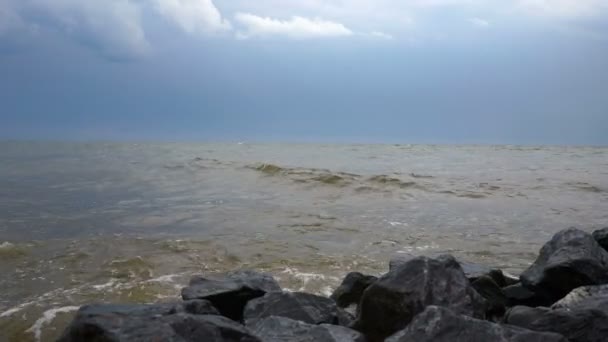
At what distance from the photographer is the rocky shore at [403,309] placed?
300 centimetres

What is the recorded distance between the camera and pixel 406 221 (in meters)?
10.4

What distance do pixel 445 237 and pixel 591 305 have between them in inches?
205

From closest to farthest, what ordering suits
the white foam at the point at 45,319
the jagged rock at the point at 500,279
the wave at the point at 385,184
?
the white foam at the point at 45,319, the jagged rock at the point at 500,279, the wave at the point at 385,184

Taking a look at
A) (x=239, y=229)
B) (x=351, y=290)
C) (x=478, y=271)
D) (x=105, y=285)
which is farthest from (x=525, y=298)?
(x=239, y=229)

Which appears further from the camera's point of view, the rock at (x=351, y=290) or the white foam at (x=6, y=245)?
the white foam at (x=6, y=245)

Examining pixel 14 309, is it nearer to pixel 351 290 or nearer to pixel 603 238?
pixel 351 290

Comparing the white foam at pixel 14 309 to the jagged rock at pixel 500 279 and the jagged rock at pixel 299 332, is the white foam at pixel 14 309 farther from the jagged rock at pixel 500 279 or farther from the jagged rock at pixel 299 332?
the jagged rock at pixel 500 279

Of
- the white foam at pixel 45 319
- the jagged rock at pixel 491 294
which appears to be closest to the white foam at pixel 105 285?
the white foam at pixel 45 319

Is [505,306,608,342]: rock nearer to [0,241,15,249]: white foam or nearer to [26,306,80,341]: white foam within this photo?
[26,306,80,341]: white foam

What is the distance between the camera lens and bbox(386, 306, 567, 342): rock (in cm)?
296

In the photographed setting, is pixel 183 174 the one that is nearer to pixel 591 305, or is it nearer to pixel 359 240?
pixel 359 240

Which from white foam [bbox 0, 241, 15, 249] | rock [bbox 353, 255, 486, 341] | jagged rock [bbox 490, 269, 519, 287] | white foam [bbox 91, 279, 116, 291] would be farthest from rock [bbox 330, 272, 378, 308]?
white foam [bbox 0, 241, 15, 249]

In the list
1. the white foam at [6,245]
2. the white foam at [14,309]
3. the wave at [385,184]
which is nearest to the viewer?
the white foam at [14,309]

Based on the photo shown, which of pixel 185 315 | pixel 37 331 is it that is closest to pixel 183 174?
pixel 37 331
